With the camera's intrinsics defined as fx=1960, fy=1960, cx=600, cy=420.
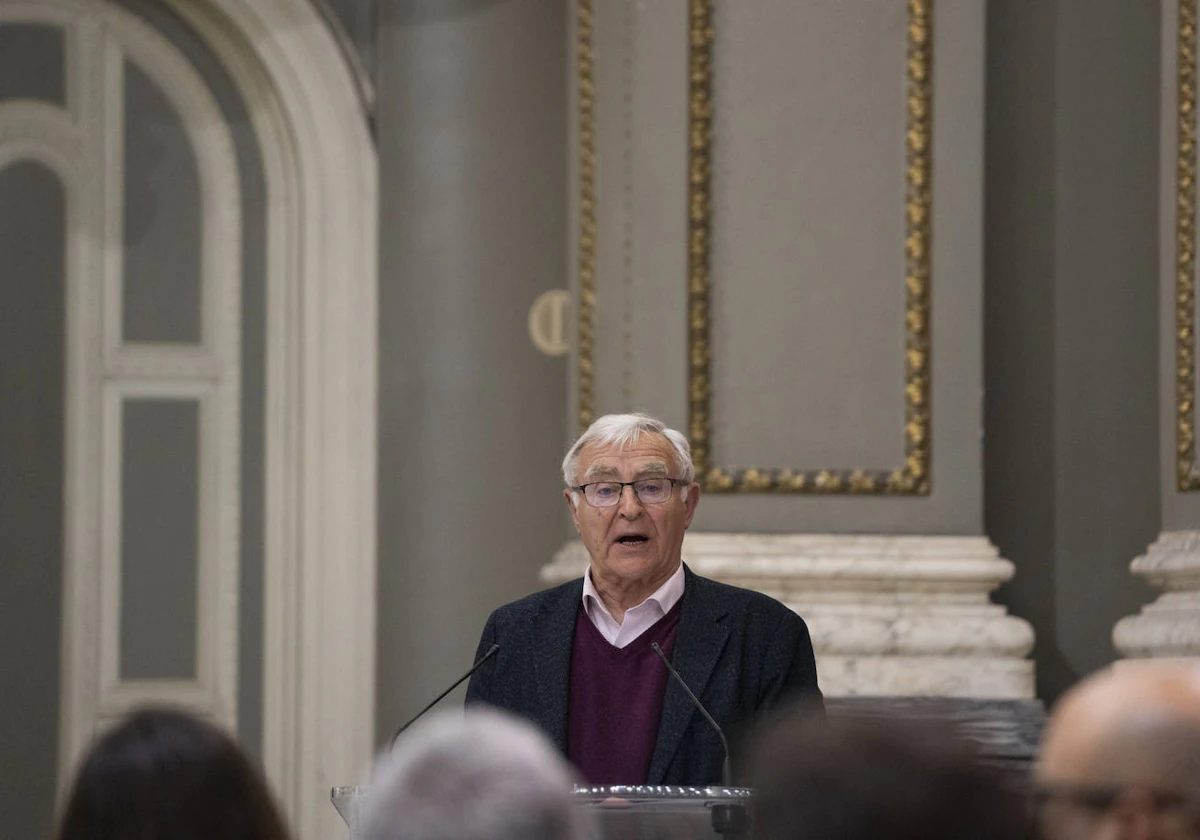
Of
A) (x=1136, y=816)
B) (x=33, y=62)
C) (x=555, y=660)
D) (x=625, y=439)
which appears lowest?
(x=555, y=660)

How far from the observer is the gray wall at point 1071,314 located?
4.93 metres

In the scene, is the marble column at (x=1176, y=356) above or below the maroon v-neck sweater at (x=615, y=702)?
above

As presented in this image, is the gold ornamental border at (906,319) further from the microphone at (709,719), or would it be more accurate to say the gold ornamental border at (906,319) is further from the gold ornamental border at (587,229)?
the microphone at (709,719)

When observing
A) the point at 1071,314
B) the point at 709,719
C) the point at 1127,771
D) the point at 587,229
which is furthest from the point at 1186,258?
the point at 1127,771

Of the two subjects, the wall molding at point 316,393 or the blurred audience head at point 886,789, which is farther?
the wall molding at point 316,393

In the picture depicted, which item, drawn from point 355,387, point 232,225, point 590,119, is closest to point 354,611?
point 355,387

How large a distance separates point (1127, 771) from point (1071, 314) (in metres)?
3.57

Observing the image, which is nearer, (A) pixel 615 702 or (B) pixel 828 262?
(A) pixel 615 702

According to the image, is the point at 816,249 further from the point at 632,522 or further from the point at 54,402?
the point at 54,402

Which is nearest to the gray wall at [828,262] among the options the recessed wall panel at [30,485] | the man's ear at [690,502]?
the man's ear at [690,502]

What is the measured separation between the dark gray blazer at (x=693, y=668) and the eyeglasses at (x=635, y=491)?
16cm

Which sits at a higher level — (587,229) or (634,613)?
(587,229)

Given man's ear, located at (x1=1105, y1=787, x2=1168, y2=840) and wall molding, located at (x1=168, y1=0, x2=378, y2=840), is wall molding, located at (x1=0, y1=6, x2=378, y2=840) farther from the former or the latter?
man's ear, located at (x1=1105, y1=787, x2=1168, y2=840)

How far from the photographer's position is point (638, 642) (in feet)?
11.7
